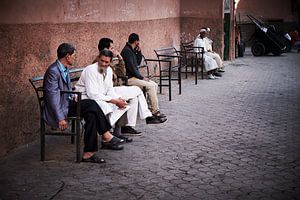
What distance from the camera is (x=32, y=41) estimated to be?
6.71 m

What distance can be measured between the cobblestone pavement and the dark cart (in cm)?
1079

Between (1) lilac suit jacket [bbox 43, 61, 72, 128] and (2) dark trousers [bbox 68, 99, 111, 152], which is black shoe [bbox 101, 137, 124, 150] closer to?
(2) dark trousers [bbox 68, 99, 111, 152]

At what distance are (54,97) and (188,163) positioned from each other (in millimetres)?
Answer: 1762

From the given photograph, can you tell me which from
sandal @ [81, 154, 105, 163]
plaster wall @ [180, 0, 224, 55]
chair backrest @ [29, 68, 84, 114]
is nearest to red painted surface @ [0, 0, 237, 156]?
chair backrest @ [29, 68, 84, 114]

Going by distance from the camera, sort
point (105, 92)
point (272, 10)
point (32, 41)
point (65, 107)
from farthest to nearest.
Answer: point (272, 10)
point (32, 41)
point (105, 92)
point (65, 107)

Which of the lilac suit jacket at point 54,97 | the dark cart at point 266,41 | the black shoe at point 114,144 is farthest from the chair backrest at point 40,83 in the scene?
the dark cart at point 266,41

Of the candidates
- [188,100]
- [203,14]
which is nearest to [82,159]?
[188,100]

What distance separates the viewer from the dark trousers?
5809 mm

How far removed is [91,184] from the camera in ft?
16.7

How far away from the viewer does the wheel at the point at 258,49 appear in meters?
20.2

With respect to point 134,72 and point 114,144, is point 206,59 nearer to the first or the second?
point 134,72

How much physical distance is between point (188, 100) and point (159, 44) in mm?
3766

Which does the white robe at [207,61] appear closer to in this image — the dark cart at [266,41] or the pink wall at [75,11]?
the pink wall at [75,11]

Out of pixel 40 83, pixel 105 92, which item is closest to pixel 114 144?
pixel 105 92
